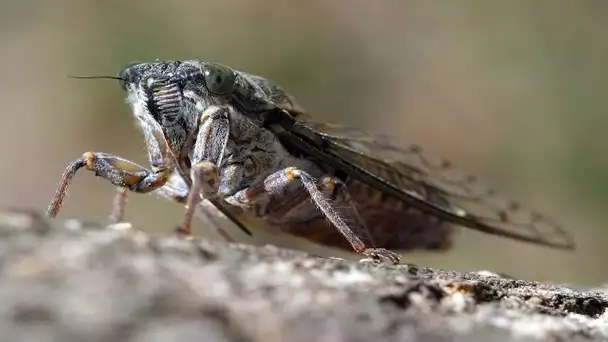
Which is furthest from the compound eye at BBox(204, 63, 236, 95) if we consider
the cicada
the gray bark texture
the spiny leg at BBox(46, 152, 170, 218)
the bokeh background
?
the bokeh background

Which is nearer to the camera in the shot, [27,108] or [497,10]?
[497,10]

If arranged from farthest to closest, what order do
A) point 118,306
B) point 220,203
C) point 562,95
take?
point 562,95 < point 220,203 < point 118,306

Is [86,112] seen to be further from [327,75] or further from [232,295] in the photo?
[232,295]

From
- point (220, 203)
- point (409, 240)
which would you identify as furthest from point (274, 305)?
point (409, 240)

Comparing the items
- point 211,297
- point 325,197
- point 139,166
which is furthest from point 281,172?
point 211,297

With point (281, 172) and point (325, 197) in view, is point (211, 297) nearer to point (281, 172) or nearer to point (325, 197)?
point (325, 197)

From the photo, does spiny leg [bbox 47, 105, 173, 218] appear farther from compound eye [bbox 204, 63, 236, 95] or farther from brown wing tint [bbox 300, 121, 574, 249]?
brown wing tint [bbox 300, 121, 574, 249]

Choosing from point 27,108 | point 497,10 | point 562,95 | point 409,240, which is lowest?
point 27,108
